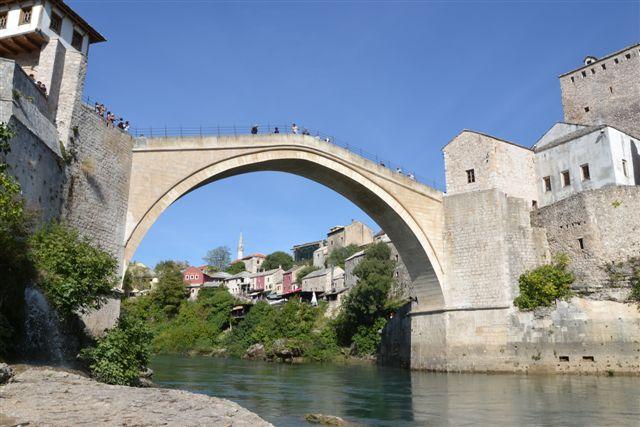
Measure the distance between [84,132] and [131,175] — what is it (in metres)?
1.97

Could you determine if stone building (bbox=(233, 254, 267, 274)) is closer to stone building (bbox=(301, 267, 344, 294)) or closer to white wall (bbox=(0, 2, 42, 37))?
stone building (bbox=(301, 267, 344, 294))

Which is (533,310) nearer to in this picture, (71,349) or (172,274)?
(71,349)

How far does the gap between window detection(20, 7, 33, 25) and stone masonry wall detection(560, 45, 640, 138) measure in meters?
27.2

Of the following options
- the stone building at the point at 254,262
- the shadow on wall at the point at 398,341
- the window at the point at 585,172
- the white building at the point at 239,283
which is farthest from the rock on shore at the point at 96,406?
the stone building at the point at 254,262

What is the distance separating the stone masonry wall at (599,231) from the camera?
1972 centimetres

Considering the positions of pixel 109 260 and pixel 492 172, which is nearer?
pixel 109 260

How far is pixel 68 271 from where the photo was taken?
33.7ft

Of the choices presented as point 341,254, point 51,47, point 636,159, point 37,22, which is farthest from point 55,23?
point 341,254

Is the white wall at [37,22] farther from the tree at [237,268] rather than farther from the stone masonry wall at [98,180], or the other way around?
the tree at [237,268]

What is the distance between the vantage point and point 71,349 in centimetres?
1066

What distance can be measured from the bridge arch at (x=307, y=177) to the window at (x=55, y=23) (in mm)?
3696

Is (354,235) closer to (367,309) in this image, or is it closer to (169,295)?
(169,295)

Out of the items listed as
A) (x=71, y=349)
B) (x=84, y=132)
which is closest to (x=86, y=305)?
(x=71, y=349)

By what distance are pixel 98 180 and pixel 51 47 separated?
3.44 m
